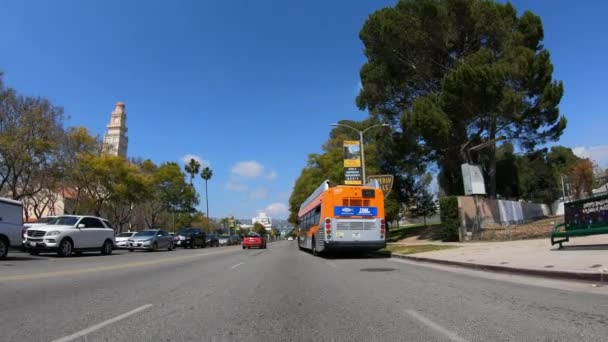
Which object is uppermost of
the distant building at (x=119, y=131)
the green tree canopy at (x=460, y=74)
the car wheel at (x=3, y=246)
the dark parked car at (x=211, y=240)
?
the distant building at (x=119, y=131)

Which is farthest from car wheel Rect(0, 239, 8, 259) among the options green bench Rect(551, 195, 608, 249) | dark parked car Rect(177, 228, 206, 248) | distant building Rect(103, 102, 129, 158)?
distant building Rect(103, 102, 129, 158)

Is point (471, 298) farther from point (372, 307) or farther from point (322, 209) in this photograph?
point (322, 209)

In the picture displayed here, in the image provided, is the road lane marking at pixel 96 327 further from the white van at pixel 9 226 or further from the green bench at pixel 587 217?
the white van at pixel 9 226

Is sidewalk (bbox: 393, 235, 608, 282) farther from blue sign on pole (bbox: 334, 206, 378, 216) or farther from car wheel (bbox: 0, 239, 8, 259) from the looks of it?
car wheel (bbox: 0, 239, 8, 259)

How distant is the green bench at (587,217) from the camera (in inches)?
527

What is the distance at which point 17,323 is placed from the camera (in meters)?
6.53

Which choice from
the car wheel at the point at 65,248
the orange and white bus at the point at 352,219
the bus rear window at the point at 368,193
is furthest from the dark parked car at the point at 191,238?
the bus rear window at the point at 368,193

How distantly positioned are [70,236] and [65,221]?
40.7 inches

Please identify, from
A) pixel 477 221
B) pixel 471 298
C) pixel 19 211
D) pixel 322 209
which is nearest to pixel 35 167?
pixel 19 211

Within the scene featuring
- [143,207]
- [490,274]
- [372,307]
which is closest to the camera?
[372,307]

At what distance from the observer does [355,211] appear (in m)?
21.6

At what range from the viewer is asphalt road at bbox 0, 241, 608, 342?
5.82m

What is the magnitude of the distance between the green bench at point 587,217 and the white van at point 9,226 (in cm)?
2081

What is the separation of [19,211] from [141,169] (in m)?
39.1
